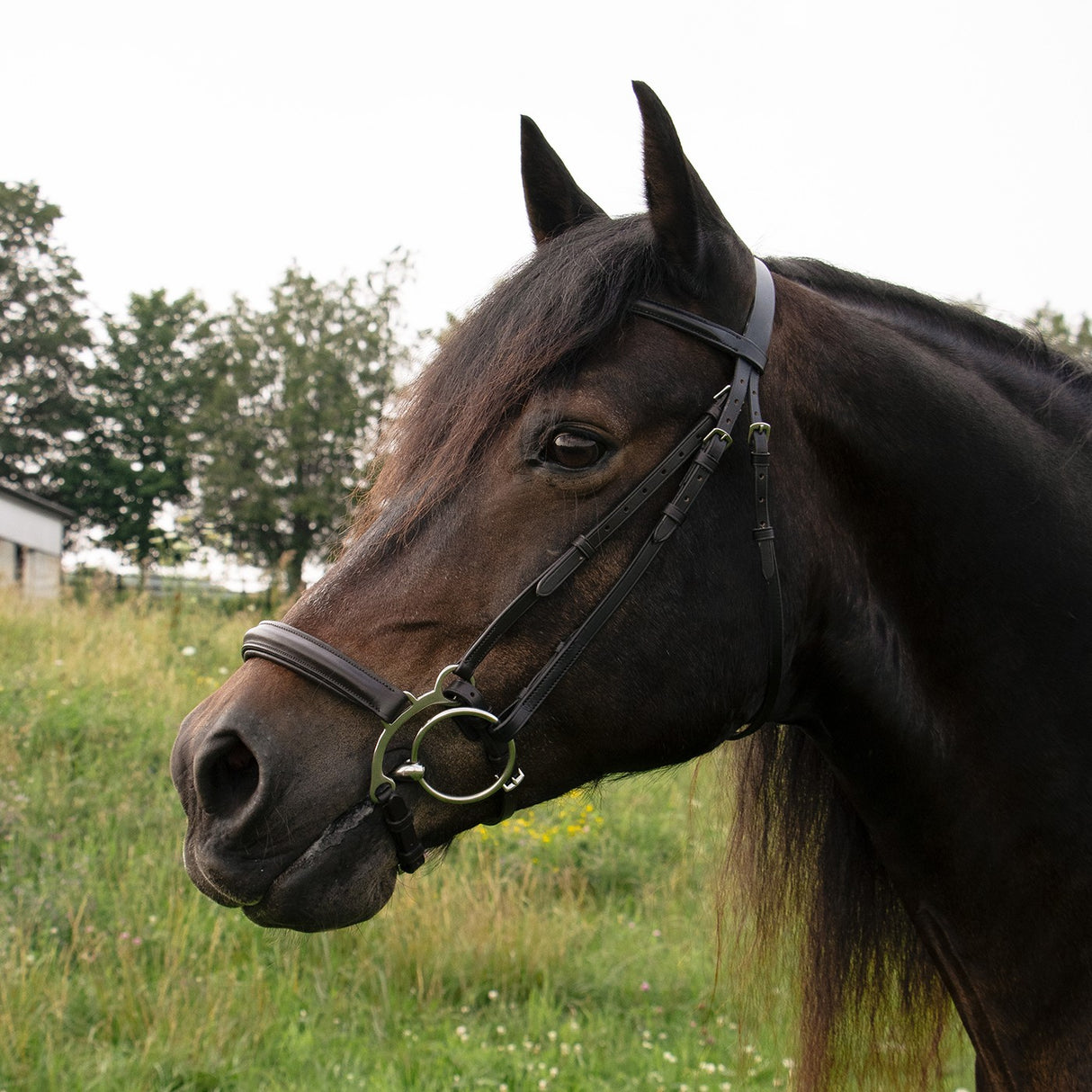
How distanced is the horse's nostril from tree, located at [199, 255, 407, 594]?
4036cm

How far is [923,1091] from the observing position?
2.50m

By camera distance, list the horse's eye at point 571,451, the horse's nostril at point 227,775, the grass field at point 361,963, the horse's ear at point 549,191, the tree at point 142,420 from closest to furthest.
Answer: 1. the horse's nostril at point 227,775
2. the horse's eye at point 571,451
3. the horse's ear at point 549,191
4. the grass field at point 361,963
5. the tree at point 142,420

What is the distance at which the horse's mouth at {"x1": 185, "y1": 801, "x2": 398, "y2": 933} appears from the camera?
160cm

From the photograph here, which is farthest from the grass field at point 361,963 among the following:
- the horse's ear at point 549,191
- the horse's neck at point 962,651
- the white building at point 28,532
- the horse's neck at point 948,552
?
the white building at point 28,532

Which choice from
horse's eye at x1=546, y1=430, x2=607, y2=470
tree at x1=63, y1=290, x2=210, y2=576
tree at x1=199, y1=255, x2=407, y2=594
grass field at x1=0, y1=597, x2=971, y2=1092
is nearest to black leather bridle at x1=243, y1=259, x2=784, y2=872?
horse's eye at x1=546, y1=430, x2=607, y2=470

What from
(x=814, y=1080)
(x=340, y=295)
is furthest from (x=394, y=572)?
(x=340, y=295)

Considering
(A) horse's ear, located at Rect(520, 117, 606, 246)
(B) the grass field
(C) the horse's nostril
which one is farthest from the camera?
(B) the grass field

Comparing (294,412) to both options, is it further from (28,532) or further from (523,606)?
(523,606)

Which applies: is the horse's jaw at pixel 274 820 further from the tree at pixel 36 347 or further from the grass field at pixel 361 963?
the tree at pixel 36 347

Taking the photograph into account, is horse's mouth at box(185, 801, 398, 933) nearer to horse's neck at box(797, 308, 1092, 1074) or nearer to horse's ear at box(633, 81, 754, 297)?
horse's neck at box(797, 308, 1092, 1074)

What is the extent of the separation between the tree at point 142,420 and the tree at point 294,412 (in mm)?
3592

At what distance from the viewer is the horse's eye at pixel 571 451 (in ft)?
5.73

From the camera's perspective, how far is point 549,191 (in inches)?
89.7

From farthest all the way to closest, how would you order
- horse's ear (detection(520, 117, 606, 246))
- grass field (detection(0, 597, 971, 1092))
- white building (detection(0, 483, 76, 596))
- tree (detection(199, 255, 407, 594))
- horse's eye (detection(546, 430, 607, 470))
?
1. tree (detection(199, 255, 407, 594))
2. white building (detection(0, 483, 76, 596))
3. grass field (detection(0, 597, 971, 1092))
4. horse's ear (detection(520, 117, 606, 246))
5. horse's eye (detection(546, 430, 607, 470))
